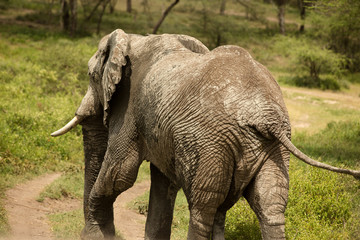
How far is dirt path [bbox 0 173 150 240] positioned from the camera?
565 cm

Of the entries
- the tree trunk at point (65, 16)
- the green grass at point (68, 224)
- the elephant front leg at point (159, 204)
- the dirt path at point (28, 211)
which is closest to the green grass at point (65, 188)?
the dirt path at point (28, 211)

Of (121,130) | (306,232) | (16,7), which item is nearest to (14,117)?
(121,130)

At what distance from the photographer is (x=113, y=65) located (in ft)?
14.2

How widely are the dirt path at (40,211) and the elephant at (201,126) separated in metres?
1.54

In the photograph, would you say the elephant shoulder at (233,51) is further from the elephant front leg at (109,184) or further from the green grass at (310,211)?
the green grass at (310,211)

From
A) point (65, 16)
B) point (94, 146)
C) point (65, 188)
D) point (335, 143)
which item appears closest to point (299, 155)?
point (94, 146)

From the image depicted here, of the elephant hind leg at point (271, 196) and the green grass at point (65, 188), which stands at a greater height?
the elephant hind leg at point (271, 196)

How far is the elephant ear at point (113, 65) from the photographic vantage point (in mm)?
4312

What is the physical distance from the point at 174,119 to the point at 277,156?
801 mm

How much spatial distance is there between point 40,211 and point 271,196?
13.2 ft

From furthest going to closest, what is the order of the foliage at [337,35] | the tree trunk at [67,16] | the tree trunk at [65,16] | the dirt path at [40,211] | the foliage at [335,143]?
the tree trunk at [65,16] < the tree trunk at [67,16] < the foliage at [337,35] < the foliage at [335,143] < the dirt path at [40,211]

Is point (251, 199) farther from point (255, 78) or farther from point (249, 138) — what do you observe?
point (255, 78)

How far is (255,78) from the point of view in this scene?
3.47 m

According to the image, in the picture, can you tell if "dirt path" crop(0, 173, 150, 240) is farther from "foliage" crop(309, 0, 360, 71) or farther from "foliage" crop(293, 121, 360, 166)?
"foliage" crop(309, 0, 360, 71)
